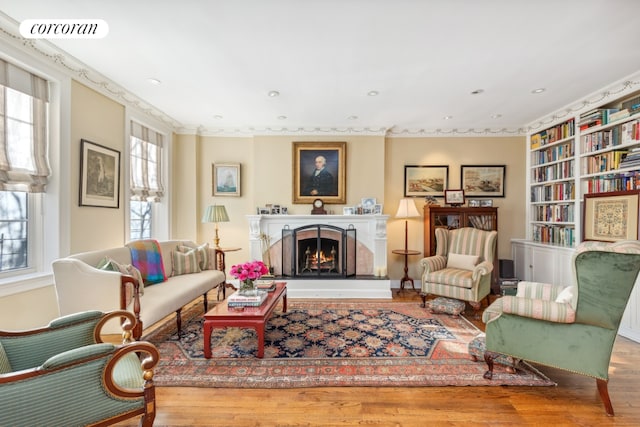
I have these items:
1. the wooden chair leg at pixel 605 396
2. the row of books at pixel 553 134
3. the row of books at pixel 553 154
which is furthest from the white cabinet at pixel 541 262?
the wooden chair leg at pixel 605 396

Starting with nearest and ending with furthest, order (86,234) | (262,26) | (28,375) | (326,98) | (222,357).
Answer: (28,375), (262,26), (222,357), (86,234), (326,98)

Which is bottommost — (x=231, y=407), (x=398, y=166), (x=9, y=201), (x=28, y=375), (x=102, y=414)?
(x=231, y=407)

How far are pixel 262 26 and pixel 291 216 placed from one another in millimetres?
2812

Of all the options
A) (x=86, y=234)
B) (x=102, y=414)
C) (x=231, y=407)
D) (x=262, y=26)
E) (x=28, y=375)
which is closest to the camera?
(x=28, y=375)

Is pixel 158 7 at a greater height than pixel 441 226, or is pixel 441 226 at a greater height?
pixel 158 7

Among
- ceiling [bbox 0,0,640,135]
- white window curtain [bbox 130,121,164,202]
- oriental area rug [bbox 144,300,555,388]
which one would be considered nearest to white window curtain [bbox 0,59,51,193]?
ceiling [bbox 0,0,640,135]

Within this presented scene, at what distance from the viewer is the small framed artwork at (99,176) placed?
9.75 ft

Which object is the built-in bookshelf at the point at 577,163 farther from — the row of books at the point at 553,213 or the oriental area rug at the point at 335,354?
the oriental area rug at the point at 335,354

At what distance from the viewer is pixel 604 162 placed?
341 cm

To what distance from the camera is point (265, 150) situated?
4762 millimetres

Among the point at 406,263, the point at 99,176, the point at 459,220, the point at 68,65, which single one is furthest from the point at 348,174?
the point at 68,65

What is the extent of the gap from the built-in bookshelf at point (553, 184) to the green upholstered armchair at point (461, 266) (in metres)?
1.13

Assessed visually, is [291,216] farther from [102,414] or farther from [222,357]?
[102,414]

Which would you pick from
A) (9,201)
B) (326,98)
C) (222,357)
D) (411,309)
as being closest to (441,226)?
(411,309)
